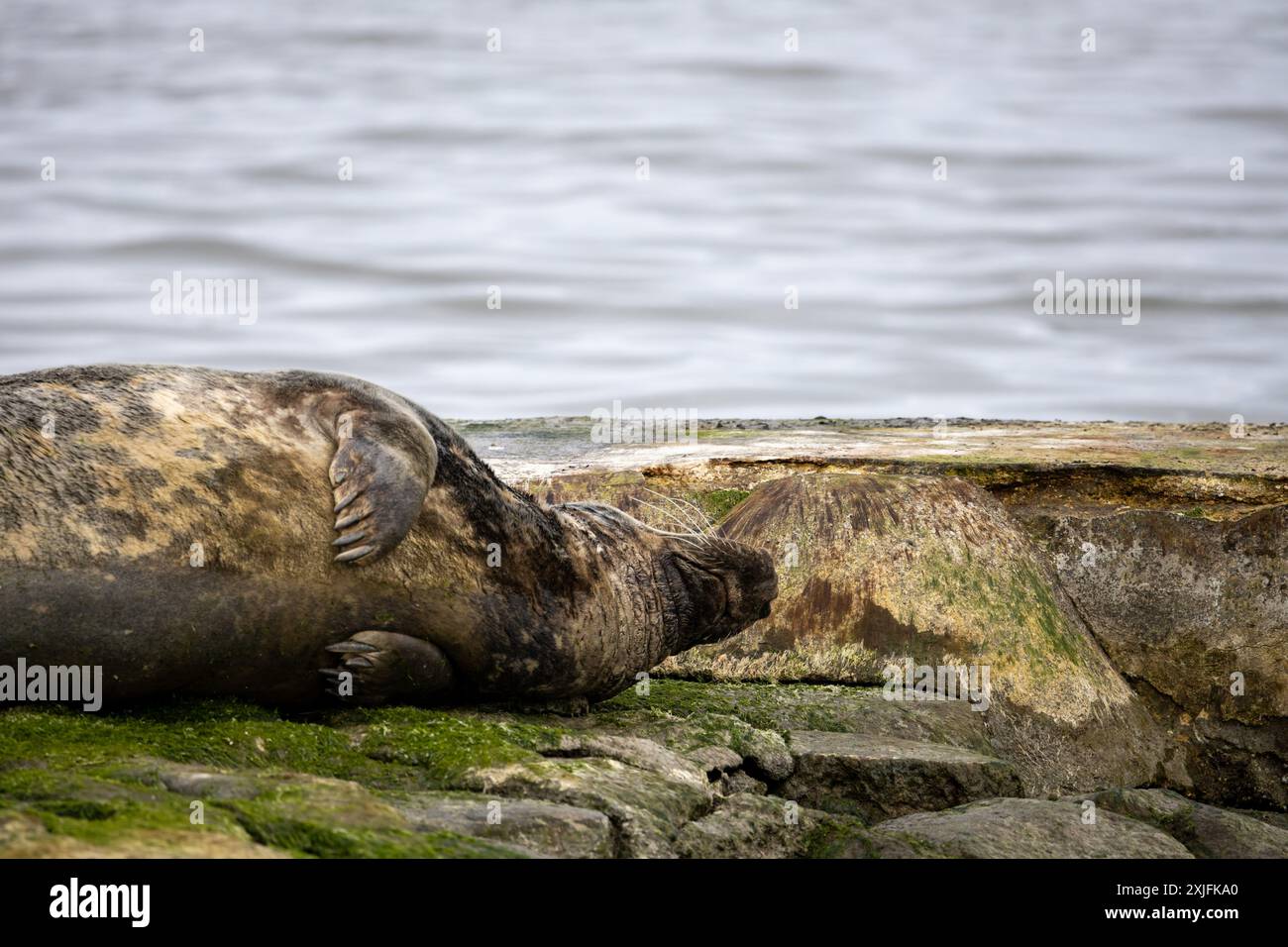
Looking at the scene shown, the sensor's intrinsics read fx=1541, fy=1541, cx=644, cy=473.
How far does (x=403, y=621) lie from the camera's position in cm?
479

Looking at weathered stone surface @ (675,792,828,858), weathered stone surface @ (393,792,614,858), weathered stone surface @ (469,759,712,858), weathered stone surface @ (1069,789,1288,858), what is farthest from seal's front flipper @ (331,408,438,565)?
weathered stone surface @ (1069,789,1288,858)

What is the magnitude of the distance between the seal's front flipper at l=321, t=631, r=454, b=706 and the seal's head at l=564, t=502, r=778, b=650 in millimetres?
1061

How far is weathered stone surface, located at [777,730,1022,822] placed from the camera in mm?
4941

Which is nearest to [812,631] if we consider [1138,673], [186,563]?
[1138,673]

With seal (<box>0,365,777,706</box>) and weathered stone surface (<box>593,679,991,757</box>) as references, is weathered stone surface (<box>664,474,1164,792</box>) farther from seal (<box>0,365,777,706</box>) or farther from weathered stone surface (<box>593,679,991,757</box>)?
seal (<box>0,365,777,706</box>)

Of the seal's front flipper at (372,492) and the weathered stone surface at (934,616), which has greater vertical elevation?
the seal's front flipper at (372,492)

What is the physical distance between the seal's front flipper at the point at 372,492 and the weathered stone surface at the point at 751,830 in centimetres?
124

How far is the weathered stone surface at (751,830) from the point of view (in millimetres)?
3948

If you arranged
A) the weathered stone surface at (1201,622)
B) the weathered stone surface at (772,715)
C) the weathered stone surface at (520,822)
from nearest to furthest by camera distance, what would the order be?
1. the weathered stone surface at (520,822)
2. the weathered stone surface at (772,715)
3. the weathered stone surface at (1201,622)

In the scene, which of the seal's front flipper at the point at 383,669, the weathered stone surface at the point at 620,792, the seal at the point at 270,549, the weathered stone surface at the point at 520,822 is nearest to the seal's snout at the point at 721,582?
the seal at the point at 270,549

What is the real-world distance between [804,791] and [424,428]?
1.69 m

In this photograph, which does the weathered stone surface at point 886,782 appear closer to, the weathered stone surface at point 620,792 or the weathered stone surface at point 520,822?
the weathered stone surface at point 620,792
